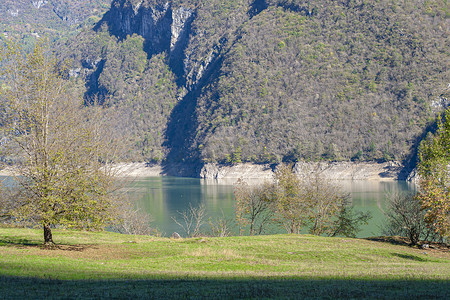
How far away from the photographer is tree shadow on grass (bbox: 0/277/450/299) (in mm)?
12086

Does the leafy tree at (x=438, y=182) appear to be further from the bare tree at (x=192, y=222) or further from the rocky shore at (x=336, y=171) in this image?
the rocky shore at (x=336, y=171)

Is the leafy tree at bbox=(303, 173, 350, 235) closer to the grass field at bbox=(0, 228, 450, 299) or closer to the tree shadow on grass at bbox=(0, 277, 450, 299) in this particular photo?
the grass field at bbox=(0, 228, 450, 299)

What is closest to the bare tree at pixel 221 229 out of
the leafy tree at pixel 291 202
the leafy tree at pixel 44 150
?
the leafy tree at pixel 291 202

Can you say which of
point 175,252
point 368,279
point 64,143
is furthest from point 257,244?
point 64,143

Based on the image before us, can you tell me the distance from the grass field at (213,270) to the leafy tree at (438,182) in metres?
2.27

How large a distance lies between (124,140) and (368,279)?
101 ft

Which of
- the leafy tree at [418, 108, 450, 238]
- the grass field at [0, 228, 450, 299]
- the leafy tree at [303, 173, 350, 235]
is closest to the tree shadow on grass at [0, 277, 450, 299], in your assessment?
the grass field at [0, 228, 450, 299]

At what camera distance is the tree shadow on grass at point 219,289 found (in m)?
12.1

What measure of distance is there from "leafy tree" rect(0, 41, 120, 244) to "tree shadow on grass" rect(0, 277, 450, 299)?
7754 mm

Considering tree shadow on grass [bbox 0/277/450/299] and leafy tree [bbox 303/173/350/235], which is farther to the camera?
leafy tree [bbox 303/173/350/235]

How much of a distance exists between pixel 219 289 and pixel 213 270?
17.1 ft

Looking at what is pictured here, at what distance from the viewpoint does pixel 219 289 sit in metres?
13.3

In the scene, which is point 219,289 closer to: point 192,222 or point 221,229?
point 221,229

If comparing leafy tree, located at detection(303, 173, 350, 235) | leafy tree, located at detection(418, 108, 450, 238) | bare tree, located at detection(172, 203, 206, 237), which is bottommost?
bare tree, located at detection(172, 203, 206, 237)
